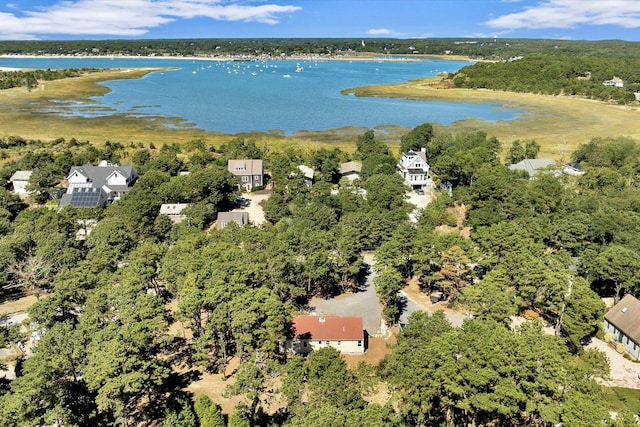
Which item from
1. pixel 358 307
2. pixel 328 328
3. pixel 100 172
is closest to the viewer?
pixel 328 328

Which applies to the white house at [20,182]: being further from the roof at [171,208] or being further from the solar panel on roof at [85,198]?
the roof at [171,208]

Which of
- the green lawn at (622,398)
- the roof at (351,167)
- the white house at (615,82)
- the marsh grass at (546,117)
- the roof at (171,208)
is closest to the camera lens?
the green lawn at (622,398)

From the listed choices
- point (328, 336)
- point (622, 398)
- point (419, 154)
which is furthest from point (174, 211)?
point (622, 398)

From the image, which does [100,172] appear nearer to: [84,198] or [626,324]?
[84,198]

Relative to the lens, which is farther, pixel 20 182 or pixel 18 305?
pixel 20 182

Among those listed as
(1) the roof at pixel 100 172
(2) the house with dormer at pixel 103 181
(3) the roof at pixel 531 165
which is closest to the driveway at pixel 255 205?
(2) the house with dormer at pixel 103 181
